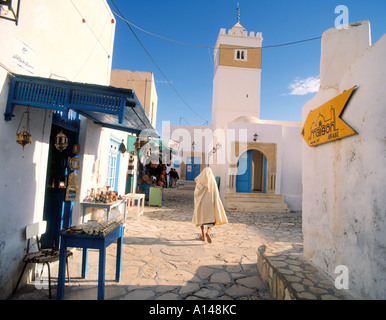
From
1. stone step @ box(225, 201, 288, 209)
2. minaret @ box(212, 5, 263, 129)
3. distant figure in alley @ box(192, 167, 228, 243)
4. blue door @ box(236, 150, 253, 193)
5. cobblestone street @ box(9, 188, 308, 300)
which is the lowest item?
cobblestone street @ box(9, 188, 308, 300)

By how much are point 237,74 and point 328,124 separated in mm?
17220

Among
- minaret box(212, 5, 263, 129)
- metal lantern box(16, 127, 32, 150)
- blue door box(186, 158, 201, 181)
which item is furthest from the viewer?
blue door box(186, 158, 201, 181)

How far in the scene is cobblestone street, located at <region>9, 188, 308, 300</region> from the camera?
3055mm

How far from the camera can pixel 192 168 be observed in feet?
66.8

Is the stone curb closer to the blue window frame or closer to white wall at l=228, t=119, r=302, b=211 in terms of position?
the blue window frame

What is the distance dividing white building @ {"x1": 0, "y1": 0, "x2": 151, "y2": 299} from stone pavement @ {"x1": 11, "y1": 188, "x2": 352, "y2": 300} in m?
0.79

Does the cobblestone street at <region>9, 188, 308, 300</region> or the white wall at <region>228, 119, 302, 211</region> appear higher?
the white wall at <region>228, 119, 302, 211</region>

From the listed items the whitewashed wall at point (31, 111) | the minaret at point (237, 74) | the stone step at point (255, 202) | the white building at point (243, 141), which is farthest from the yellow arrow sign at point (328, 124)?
the minaret at point (237, 74)

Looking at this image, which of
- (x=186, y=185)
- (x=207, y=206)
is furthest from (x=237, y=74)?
(x=207, y=206)

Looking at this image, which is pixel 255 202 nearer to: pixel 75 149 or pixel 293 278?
pixel 293 278

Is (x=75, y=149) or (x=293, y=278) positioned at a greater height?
(x=75, y=149)

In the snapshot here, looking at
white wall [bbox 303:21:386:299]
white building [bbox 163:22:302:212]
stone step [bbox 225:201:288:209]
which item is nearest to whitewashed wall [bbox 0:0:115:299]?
white wall [bbox 303:21:386:299]

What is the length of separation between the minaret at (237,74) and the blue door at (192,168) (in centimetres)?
347
